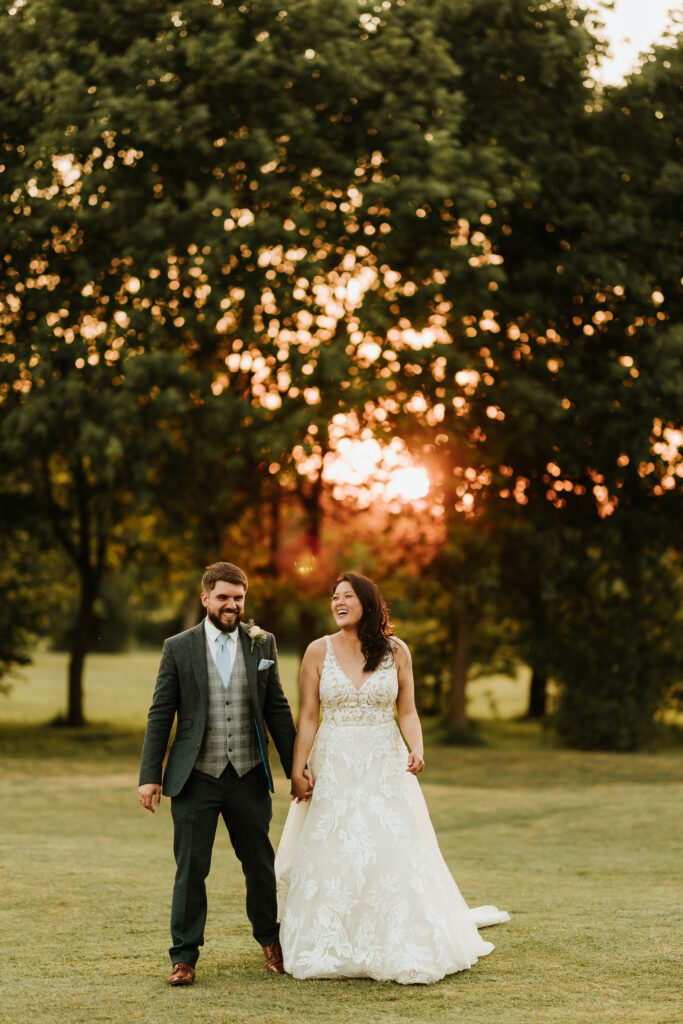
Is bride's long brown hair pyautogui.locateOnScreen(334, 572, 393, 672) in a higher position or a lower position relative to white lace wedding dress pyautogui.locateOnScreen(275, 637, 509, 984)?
higher

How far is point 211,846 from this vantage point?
6.55 meters

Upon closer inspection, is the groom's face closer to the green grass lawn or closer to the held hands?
the held hands

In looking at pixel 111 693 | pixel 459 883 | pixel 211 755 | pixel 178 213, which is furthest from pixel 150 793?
pixel 111 693

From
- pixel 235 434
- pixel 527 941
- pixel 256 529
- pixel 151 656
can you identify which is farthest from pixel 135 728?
pixel 151 656

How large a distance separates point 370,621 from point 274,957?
6.26 feet

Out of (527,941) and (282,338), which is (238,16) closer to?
(282,338)

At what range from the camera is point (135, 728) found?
26.9m

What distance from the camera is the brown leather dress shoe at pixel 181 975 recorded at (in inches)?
249

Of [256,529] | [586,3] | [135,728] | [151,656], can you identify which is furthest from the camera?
[151,656]

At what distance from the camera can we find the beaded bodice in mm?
6930

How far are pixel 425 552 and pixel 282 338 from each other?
5.49m

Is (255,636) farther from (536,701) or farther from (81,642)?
(536,701)

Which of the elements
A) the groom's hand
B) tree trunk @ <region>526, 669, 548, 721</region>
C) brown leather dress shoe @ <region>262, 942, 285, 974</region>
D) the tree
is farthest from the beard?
tree trunk @ <region>526, 669, 548, 721</region>

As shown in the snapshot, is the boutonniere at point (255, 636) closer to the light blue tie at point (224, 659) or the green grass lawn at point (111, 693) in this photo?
the light blue tie at point (224, 659)
